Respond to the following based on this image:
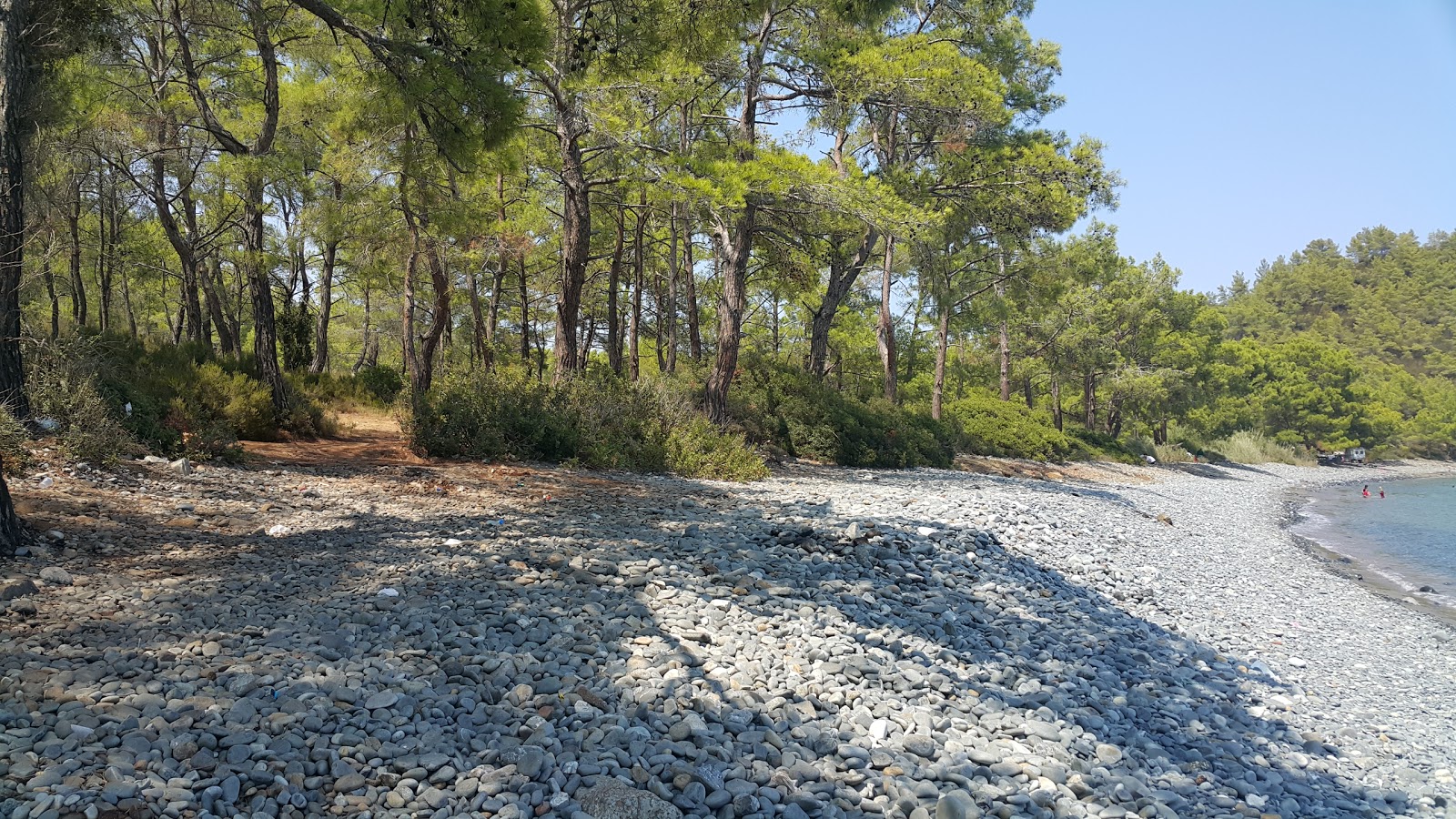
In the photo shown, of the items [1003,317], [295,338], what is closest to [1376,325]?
[1003,317]

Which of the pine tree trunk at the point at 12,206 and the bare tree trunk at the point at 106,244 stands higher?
the bare tree trunk at the point at 106,244

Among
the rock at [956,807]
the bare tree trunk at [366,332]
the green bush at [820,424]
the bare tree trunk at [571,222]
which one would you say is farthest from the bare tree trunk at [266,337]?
the bare tree trunk at [366,332]

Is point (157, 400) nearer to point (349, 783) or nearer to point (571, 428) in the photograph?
point (571, 428)

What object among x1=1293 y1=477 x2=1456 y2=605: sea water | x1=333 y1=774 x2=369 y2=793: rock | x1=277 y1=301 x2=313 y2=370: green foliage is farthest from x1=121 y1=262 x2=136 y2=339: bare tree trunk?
x1=1293 y1=477 x2=1456 y2=605: sea water

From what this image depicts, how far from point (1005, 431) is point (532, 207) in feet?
49.9

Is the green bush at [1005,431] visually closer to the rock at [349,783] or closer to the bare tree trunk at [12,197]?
the bare tree trunk at [12,197]

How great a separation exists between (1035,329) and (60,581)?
1285 inches

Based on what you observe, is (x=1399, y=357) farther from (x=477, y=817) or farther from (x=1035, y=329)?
(x=477, y=817)

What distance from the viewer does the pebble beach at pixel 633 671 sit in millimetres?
2809

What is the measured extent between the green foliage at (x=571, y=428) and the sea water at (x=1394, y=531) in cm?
1072

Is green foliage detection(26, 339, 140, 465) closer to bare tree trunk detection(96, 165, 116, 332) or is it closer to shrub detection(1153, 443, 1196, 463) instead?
bare tree trunk detection(96, 165, 116, 332)

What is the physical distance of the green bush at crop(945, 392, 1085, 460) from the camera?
21.8 m

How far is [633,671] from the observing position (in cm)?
383

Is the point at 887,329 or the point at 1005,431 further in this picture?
the point at 1005,431
